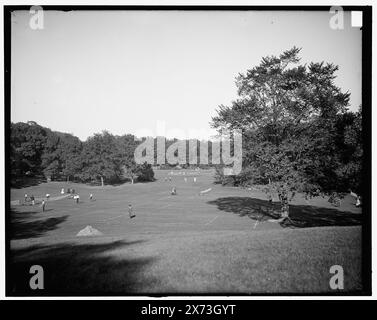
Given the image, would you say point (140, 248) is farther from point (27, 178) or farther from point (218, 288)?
point (27, 178)

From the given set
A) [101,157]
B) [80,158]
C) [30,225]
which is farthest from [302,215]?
[80,158]

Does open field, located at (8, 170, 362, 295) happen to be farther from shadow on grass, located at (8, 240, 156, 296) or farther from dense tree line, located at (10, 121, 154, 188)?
dense tree line, located at (10, 121, 154, 188)

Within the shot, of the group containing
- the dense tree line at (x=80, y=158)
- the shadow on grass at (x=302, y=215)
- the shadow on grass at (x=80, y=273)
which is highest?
the dense tree line at (x=80, y=158)

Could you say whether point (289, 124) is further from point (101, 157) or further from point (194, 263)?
point (101, 157)

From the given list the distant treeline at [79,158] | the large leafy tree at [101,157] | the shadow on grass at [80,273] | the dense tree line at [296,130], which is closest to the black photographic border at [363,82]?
the shadow on grass at [80,273]

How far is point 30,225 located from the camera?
2428cm

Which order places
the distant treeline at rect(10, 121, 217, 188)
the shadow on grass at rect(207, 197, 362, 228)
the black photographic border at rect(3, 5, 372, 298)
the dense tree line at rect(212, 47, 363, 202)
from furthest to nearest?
the distant treeline at rect(10, 121, 217, 188)
the shadow on grass at rect(207, 197, 362, 228)
the dense tree line at rect(212, 47, 363, 202)
the black photographic border at rect(3, 5, 372, 298)

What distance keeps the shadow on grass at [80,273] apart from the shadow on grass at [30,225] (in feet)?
27.0

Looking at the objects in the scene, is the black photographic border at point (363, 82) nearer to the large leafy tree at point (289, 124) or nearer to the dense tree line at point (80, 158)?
the large leafy tree at point (289, 124)

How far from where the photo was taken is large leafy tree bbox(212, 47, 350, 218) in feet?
67.9

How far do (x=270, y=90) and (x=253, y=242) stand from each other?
1407cm

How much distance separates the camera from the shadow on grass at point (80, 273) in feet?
36.1

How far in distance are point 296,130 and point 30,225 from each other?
2338cm

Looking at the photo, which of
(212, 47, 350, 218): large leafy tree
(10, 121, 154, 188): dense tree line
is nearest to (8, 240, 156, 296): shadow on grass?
(212, 47, 350, 218): large leafy tree
